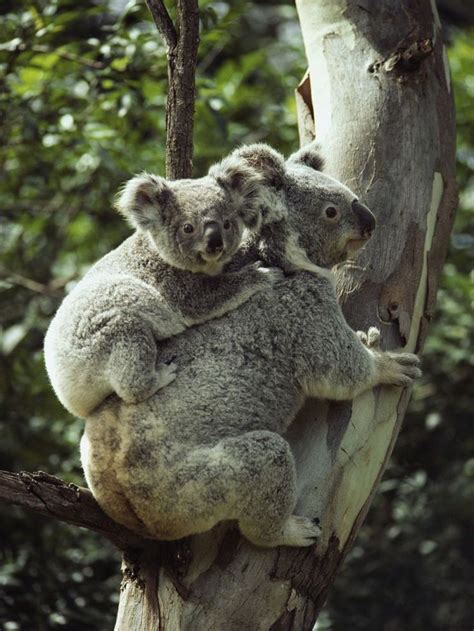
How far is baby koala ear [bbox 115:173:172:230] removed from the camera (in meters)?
4.25

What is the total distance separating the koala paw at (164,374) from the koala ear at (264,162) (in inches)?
40.2

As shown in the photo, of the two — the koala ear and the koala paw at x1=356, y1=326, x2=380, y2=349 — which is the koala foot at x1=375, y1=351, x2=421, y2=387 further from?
the koala ear

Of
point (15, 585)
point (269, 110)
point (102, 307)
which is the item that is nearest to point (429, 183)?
point (102, 307)

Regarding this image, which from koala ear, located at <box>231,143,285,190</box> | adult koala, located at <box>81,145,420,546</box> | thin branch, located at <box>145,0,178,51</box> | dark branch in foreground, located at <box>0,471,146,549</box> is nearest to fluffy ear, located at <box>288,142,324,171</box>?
adult koala, located at <box>81,145,420,546</box>

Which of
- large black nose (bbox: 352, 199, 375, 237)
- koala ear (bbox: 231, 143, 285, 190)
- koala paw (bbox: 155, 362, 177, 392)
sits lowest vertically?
koala paw (bbox: 155, 362, 177, 392)

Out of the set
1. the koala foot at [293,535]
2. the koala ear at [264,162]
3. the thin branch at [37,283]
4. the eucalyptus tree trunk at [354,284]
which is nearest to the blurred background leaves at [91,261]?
the thin branch at [37,283]

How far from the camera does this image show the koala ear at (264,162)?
4355 mm

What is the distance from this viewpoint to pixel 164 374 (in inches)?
153

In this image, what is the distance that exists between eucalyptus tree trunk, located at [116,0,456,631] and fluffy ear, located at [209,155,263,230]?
0.57 metres

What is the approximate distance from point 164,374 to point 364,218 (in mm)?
1226

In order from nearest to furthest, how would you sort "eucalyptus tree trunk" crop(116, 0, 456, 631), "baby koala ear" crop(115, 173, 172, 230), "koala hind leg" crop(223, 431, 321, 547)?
"koala hind leg" crop(223, 431, 321, 547) → "eucalyptus tree trunk" crop(116, 0, 456, 631) → "baby koala ear" crop(115, 173, 172, 230)

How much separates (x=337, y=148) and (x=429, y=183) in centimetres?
51

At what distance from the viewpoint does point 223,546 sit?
385 cm

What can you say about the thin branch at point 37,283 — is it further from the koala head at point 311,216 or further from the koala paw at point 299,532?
the koala paw at point 299,532
